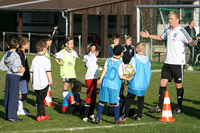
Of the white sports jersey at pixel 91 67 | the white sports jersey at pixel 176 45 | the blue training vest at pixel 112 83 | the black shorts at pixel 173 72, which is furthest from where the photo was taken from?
the black shorts at pixel 173 72

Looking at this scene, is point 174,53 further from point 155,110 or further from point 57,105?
point 57,105

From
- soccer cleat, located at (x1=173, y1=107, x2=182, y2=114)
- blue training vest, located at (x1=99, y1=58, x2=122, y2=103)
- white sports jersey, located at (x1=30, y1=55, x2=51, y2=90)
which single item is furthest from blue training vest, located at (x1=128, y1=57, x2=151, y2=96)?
white sports jersey, located at (x1=30, y1=55, x2=51, y2=90)

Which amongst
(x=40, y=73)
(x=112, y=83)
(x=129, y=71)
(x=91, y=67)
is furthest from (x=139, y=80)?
(x=40, y=73)

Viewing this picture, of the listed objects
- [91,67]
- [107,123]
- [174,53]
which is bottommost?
[107,123]

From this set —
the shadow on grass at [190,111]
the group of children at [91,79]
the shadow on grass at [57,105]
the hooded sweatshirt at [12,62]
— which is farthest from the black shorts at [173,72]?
the hooded sweatshirt at [12,62]

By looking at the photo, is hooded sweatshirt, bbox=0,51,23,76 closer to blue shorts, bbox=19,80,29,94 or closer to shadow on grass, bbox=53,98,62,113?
blue shorts, bbox=19,80,29,94

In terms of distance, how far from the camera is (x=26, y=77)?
1051 centimetres

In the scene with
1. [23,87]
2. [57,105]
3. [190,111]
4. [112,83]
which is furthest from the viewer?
[57,105]

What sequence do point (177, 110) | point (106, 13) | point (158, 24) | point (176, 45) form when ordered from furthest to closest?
point (158, 24) → point (106, 13) → point (177, 110) → point (176, 45)

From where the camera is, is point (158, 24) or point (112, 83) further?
point (158, 24)

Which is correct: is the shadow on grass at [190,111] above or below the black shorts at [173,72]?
below

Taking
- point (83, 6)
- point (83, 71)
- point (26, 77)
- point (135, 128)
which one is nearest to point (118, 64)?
point (135, 128)

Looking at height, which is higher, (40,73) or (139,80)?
(40,73)

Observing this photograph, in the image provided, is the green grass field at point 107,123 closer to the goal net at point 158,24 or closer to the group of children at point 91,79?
the group of children at point 91,79
